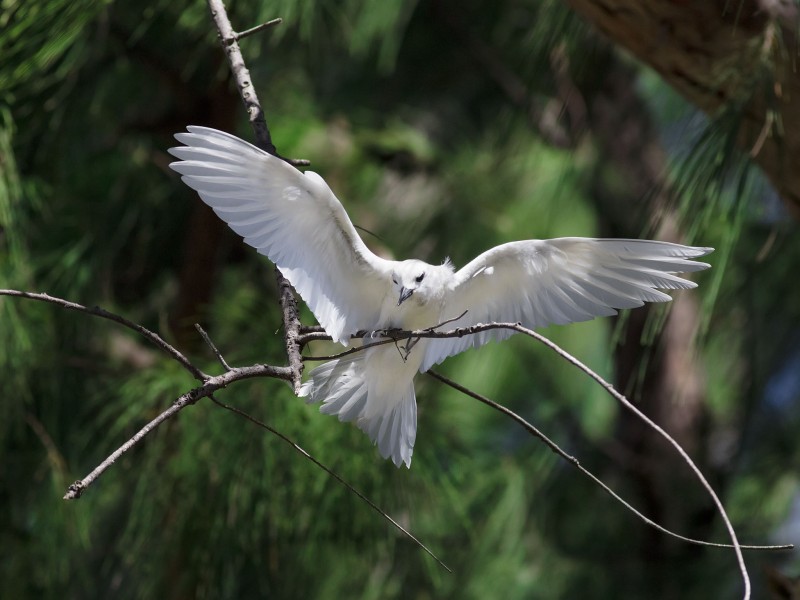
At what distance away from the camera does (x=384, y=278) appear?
45.4 inches

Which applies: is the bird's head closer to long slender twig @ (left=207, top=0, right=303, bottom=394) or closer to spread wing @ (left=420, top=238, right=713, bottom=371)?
spread wing @ (left=420, top=238, right=713, bottom=371)

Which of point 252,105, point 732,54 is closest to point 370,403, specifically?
point 252,105

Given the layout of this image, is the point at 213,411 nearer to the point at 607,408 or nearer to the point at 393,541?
the point at 393,541

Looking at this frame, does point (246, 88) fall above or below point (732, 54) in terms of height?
below

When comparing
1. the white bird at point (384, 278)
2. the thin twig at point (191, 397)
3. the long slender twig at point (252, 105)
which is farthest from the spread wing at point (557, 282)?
the thin twig at point (191, 397)

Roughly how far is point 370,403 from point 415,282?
16cm

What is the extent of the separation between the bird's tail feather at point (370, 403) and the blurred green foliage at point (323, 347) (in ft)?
1.00

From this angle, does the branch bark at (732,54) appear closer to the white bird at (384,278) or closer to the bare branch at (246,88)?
the white bird at (384,278)

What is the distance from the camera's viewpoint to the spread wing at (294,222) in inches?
40.0

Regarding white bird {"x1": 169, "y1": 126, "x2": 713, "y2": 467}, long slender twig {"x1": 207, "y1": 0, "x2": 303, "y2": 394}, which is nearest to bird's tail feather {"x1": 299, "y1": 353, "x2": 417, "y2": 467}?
white bird {"x1": 169, "y1": 126, "x2": 713, "y2": 467}

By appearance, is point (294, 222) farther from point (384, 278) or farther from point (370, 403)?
point (370, 403)

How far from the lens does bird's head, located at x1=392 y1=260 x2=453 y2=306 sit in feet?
3.70

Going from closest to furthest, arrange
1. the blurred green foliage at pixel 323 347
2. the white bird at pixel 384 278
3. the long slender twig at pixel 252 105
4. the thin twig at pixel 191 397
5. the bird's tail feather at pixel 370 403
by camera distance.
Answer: the thin twig at pixel 191 397
the long slender twig at pixel 252 105
the white bird at pixel 384 278
the bird's tail feather at pixel 370 403
the blurred green foliage at pixel 323 347

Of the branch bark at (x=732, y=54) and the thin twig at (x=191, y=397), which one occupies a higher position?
the branch bark at (x=732, y=54)
